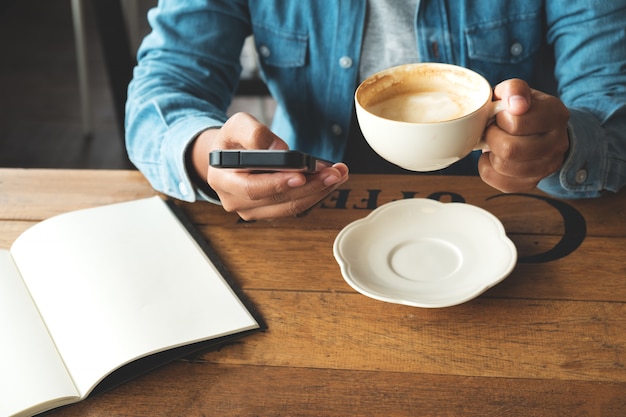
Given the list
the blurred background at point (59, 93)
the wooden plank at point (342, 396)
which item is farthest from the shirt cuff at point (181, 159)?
the blurred background at point (59, 93)

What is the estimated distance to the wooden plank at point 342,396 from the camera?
648 mm

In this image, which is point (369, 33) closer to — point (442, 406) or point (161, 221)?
point (161, 221)

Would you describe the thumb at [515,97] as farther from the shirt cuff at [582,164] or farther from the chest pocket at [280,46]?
the chest pocket at [280,46]

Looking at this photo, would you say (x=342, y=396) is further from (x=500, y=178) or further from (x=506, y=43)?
(x=506, y=43)

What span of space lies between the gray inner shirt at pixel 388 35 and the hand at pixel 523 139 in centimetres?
39

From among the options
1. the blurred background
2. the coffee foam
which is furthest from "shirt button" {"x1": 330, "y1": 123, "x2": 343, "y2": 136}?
the blurred background

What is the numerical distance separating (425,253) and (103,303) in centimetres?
39

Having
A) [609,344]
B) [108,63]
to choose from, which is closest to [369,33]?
[609,344]

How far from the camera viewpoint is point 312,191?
81 cm

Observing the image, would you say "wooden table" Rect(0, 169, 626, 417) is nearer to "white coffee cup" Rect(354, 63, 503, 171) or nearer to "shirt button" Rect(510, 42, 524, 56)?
"white coffee cup" Rect(354, 63, 503, 171)

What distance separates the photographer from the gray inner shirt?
3.81 feet

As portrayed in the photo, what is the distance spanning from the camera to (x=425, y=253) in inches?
33.3

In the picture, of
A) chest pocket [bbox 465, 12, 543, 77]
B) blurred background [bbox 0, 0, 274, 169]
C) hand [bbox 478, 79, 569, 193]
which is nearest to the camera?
hand [bbox 478, 79, 569, 193]

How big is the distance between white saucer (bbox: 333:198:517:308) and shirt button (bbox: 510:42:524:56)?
0.41 metres
